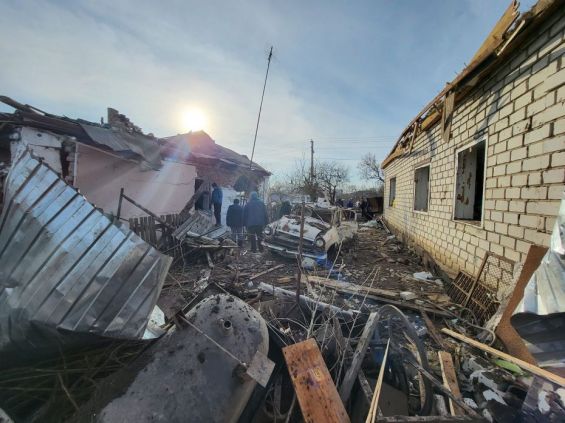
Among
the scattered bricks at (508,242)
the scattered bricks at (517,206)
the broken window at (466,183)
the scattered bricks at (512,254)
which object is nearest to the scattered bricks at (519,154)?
the scattered bricks at (517,206)

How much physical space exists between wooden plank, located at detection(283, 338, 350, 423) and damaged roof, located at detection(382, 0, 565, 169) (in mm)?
4218

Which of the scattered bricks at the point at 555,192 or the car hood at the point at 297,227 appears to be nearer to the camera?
the scattered bricks at the point at 555,192

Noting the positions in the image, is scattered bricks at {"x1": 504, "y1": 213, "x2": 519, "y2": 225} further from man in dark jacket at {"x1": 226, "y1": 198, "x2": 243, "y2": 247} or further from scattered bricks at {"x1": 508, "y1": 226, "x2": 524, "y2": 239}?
man in dark jacket at {"x1": 226, "y1": 198, "x2": 243, "y2": 247}

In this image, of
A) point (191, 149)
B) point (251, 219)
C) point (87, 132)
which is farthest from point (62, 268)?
point (191, 149)

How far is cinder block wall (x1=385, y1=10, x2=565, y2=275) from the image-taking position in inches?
110

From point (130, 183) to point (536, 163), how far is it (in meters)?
9.19

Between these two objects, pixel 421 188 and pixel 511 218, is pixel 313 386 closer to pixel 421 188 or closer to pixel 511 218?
pixel 511 218

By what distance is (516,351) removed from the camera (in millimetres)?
2516

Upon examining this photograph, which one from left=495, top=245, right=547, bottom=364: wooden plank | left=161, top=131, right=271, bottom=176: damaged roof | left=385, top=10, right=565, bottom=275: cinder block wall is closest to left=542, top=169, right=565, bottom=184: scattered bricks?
left=385, top=10, right=565, bottom=275: cinder block wall

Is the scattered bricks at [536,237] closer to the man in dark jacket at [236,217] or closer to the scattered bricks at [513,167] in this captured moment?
the scattered bricks at [513,167]

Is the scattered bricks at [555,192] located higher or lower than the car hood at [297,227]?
higher

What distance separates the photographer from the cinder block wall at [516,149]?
2783 mm

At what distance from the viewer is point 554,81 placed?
9.16 feet

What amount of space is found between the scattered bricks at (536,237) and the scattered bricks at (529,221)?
0.20ft
